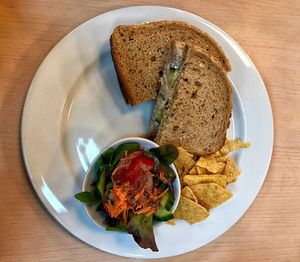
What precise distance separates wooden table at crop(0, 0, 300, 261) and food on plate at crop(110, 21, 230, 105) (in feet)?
0.36

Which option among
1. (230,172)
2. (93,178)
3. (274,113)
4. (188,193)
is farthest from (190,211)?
(274,113)

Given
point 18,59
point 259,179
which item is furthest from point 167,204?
point 18,59

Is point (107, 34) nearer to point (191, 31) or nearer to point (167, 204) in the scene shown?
point (191, 31)

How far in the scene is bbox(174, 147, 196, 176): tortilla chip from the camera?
4.49 ft

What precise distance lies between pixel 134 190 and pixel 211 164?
0.89ft

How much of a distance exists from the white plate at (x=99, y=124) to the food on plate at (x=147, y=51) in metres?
0.04

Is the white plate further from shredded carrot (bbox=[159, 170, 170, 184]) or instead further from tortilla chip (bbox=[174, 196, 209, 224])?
shredded carrot (bbox=[159, 170, 170, 184])

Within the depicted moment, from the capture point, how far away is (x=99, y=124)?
136 centimetres

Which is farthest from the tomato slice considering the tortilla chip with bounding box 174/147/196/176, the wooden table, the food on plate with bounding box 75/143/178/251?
the wooden table

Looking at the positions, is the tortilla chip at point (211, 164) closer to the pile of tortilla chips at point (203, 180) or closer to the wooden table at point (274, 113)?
the pile of tortilla chips at point (203, 180)

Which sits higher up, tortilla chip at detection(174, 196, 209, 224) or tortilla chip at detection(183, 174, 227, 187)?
tortilla chip at detection(183, 174, 227, 187)

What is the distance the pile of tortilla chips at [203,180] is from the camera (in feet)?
4.41

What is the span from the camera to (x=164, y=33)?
1.37 meters

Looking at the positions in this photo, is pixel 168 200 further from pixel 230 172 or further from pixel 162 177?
pixel 230 172
